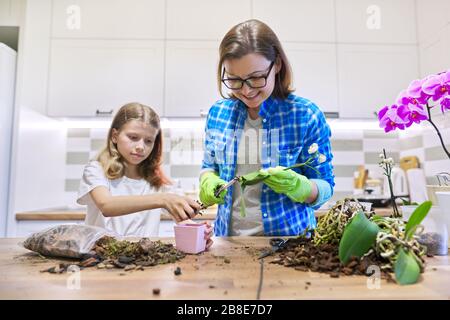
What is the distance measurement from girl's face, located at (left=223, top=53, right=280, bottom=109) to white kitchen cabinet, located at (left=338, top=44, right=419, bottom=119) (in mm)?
1375

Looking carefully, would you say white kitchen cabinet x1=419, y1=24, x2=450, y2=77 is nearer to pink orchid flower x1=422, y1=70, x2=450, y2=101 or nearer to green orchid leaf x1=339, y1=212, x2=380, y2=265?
pink orchid flower x1=422, y1=70, x2=450, y2=101

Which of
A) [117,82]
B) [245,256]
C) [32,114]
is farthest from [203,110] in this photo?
[245,256]

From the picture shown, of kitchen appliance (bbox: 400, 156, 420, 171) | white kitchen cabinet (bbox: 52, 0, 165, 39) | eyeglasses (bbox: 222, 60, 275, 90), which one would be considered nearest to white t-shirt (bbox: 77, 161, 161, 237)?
eyeglasses (bbox: 222, 60, 275, 90)

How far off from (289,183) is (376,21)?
196 centimetres

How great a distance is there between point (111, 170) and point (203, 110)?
0.97m

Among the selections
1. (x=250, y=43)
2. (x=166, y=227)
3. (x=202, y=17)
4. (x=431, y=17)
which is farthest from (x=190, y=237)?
(x=431, y=17)

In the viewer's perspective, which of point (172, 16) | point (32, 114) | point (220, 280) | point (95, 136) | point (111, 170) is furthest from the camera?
point (95, 136)

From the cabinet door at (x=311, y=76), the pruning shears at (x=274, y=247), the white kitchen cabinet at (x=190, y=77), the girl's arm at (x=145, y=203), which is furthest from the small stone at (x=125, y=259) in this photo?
the cabinet door at (x=311, y=76)

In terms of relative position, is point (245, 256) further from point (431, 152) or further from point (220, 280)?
point (431, 152)

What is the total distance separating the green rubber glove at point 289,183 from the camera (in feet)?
2.96

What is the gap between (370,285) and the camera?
0.55m

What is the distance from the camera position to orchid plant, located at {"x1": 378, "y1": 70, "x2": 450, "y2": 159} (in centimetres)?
71

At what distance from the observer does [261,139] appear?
1.19 m
